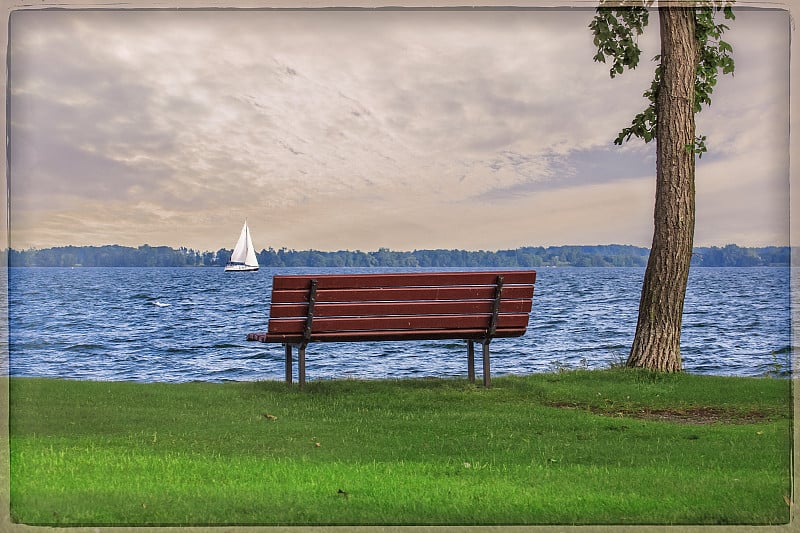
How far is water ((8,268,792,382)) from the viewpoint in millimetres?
17875

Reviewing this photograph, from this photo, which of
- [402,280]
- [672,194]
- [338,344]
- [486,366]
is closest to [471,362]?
[486,366]

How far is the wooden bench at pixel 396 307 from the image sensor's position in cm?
839

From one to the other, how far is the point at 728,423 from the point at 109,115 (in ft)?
157

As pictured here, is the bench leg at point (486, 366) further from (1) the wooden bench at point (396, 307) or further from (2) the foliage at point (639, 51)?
(2) the foliage at point (639, 51)

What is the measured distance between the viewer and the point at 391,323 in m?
8.55

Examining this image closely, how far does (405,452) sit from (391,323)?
253 centimetres

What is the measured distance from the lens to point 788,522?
15.4 feet

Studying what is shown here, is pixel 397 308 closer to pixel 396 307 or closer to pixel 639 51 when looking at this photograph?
pixel 396 307

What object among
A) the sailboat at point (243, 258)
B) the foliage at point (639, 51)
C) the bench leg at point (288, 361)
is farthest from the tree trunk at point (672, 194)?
the sailboat at point (243, 258)

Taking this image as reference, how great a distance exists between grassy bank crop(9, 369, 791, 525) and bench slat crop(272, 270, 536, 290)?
1.00m

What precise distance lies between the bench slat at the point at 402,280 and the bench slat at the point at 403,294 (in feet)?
0.14

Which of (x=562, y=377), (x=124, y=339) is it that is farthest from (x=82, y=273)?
(x=562, y=377)

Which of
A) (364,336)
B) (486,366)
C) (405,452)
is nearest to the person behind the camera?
(405,452)

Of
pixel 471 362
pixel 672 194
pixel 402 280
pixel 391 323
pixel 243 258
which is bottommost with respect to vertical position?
pixel 471 362
